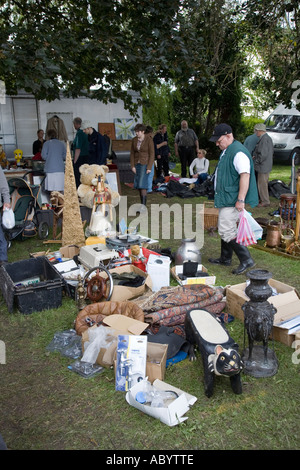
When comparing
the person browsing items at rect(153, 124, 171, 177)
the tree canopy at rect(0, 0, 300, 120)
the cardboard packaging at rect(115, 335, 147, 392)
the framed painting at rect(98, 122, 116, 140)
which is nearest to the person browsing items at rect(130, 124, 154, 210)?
the tree canopy at rect(0, 0, 300, 120)

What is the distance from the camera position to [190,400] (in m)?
3.22

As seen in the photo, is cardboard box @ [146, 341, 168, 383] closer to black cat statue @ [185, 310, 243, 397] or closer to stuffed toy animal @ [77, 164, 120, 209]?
black cat statue @ [185, 310, 243, 397]

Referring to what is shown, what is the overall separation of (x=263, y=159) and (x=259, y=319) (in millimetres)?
6973

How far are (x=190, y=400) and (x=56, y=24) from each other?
8679mm

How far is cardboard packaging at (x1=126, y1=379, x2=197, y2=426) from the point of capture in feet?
9.77

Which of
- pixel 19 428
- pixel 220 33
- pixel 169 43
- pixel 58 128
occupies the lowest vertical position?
pixel 19 428

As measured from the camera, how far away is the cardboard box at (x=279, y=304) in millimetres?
4070

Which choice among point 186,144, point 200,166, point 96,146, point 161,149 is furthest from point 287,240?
point 161,149

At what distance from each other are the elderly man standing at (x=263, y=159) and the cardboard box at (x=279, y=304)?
5.50 metres

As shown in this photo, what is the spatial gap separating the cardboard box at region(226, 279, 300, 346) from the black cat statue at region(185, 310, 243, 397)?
2.35 ft

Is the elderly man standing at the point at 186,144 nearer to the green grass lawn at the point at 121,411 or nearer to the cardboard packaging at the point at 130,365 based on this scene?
the green grass lawn at the point at 121,411

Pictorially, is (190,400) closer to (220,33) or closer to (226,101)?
(220,33)

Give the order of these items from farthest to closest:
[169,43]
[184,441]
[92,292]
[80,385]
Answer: [169,43] → [92,292] → [80,385] → [184,441]

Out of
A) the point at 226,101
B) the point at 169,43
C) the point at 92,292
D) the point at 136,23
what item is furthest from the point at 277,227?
the point at 226,101
